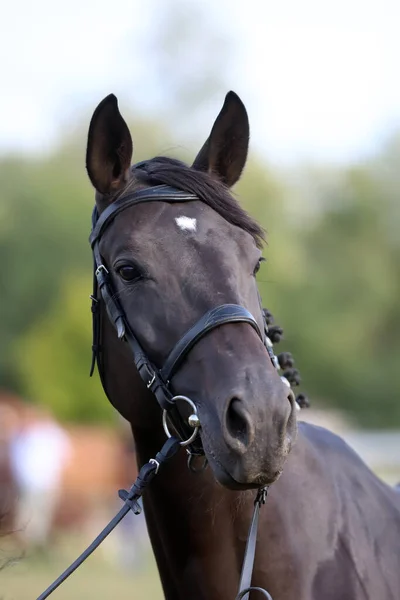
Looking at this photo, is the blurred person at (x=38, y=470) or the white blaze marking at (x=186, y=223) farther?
the blurred person at (x=38, y=470)

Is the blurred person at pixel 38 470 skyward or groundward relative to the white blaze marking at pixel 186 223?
skyward

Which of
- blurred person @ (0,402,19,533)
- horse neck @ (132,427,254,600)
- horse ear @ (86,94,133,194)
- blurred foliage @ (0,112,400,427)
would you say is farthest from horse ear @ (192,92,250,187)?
blurred foliage @ (0,112,400,427)

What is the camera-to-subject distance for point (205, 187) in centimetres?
371

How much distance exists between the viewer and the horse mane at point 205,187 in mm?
3670

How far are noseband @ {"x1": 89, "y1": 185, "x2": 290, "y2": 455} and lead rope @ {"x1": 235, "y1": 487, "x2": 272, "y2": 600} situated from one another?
1.14 feet

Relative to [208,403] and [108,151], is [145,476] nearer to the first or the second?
[208,403]

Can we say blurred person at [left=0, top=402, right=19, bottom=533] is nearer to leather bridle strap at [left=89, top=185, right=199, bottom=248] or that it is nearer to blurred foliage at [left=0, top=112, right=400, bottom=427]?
leather bridle strap at [left=89, top=185, right=199, bottom=248]

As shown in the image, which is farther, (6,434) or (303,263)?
(303,263)

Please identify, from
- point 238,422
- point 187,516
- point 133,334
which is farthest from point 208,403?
point 187,516

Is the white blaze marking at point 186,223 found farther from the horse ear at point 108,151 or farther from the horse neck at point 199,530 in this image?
the horse neck at point 199,530

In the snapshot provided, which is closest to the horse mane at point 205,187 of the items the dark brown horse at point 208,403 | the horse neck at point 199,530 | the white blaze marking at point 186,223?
the dark brown horse at point 208,403

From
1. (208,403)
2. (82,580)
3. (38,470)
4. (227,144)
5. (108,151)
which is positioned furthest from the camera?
(38,470)

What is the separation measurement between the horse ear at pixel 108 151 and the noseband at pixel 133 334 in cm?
11

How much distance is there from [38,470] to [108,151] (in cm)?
1186
